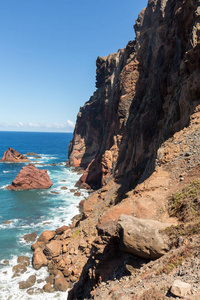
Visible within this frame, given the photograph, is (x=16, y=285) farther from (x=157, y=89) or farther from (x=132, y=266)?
(x=157, y=89)

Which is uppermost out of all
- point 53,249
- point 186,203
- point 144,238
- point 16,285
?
point 186,203

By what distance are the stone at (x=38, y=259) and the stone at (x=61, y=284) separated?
3.31m

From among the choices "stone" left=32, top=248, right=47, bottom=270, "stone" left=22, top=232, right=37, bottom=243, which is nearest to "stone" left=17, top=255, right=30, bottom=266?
"stone" left=32, top=248, right=47, bottom=270

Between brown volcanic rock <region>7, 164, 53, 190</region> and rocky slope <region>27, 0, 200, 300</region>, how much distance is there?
2640 centimetres

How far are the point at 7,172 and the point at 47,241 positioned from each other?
51.8m

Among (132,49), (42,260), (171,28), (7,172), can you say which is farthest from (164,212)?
(7,172)

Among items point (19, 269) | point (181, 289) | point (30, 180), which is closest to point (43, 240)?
point (19, 269)

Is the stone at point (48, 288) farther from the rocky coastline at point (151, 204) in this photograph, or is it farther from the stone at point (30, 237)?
the stone at point (30, 237)

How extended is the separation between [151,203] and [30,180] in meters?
51.7

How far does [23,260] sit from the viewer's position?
2503 centimetres

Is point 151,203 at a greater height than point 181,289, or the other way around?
point 151,203

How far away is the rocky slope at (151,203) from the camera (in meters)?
7.30

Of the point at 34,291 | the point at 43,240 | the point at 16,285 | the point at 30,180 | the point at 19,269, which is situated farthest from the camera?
the point at 30,180

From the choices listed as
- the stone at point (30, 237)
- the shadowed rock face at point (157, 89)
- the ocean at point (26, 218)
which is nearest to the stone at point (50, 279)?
the ocean at point (26, 218)
